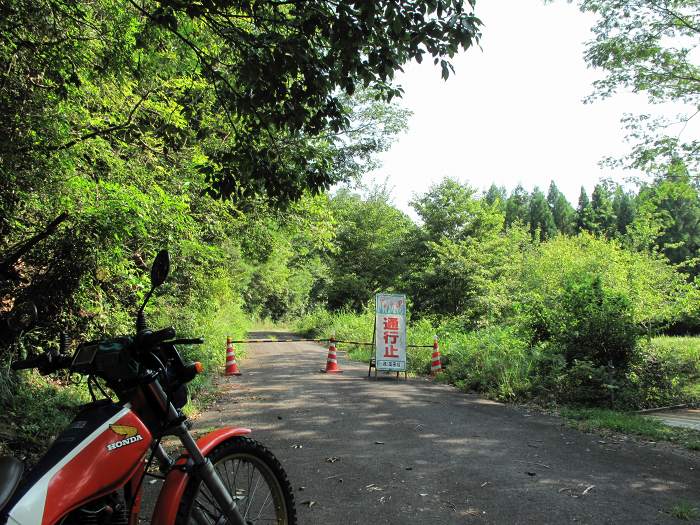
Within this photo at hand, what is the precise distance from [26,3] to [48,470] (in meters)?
5.57

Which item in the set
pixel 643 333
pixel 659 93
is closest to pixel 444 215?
pixel 659 93

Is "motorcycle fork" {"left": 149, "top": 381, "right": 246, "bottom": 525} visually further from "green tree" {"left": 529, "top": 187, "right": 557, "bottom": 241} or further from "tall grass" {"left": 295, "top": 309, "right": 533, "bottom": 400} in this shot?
"green tree" {"left": 529, "top": 187, "right": 557, "bottom": 241}

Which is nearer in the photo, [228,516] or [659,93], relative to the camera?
[228,516]

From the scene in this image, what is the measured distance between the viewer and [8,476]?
1820 mm

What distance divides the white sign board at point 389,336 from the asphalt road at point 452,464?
2739 mm

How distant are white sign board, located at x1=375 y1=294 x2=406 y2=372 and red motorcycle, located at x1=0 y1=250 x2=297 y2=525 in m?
9.46

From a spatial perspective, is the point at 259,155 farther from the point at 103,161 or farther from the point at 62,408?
the point at 62,408

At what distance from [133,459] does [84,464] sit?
21 centimetres

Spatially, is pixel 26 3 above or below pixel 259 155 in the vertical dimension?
above

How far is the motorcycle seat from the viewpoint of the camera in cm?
174

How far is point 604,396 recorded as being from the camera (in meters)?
8.69

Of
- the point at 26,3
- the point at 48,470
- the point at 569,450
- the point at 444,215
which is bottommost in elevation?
the point at 569,450

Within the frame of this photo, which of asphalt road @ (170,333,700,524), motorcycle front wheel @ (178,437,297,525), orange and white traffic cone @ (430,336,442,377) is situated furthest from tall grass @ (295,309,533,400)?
motorcycle front wheel @ (178,437,297,525)

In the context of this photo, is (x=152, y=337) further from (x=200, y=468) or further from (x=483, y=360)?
(x=483, y=360)
